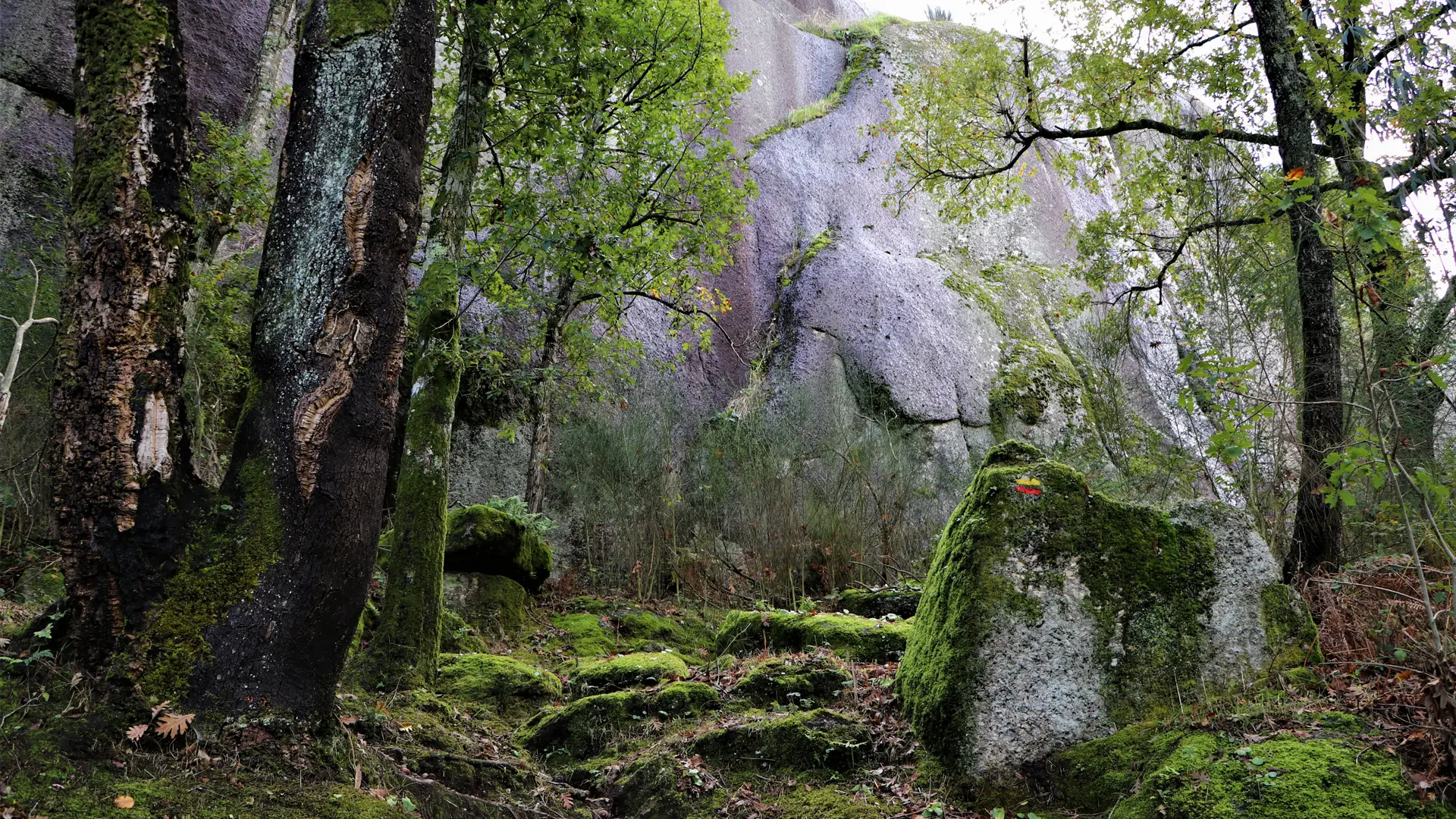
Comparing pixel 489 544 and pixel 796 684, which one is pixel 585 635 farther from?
pixel 796 684

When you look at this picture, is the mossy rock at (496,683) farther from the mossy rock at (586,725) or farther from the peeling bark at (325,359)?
the peeling bark at (325,359)

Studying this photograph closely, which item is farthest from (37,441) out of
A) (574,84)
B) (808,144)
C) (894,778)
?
(808,144)

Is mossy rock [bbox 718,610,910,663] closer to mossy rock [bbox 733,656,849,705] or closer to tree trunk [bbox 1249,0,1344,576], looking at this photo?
mossy rock [bbox 733,656,849,705]

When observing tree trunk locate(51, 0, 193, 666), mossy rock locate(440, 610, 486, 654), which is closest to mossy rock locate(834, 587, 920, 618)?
mossy rock locate(440, 610, 486, 654)

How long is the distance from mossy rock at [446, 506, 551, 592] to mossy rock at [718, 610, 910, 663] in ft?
9.85

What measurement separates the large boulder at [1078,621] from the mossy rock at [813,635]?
1760 mm

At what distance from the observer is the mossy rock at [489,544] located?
9.85m

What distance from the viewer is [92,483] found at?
3.27 meters

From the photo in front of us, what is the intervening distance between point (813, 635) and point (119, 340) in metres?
5.53

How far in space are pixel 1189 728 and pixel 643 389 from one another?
1239cm

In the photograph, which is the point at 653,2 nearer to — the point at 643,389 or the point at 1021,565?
the point at 643,389

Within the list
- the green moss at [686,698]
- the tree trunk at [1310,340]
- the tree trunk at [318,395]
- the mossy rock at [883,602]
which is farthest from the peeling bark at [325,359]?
A: the tree trunk at [1310,340]

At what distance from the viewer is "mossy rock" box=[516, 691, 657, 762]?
19.6 feet

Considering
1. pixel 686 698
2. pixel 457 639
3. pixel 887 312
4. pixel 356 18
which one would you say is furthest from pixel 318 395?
pixel 887 312
